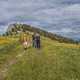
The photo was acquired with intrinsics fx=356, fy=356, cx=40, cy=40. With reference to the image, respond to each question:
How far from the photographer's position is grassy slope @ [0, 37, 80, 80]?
41.6 metres

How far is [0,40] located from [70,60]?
79.6 ft

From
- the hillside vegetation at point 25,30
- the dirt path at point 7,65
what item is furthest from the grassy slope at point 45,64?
the hillside vegetation at point 25,30

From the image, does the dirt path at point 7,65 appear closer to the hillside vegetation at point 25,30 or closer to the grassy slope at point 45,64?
the grassy slope at point 45,64

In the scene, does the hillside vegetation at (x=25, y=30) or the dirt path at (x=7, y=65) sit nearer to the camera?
the dirt path at (x=7, y=65)

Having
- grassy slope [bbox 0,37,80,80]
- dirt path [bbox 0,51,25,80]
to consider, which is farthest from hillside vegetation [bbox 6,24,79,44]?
dirt path [bbox 0,51,25,80]

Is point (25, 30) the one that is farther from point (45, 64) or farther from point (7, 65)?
point (45, 64)

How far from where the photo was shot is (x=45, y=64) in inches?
1815

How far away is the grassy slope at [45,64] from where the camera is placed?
41.6 metres

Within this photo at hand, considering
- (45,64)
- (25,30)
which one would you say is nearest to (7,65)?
(45,64)

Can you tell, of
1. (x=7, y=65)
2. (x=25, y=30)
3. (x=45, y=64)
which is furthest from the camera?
(x=25, y=30)

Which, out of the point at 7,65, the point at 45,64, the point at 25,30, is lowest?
the point at 7,65

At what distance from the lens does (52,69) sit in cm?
4381

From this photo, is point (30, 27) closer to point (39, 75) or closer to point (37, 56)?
point (37, 56)

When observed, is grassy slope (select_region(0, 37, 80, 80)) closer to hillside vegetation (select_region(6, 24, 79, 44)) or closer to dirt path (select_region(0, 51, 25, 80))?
dirt path (select_region(0, 51, 25, 80))
